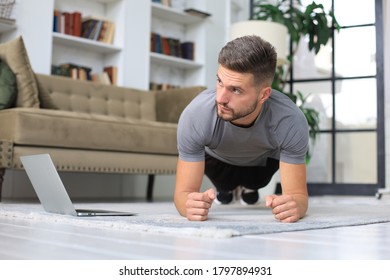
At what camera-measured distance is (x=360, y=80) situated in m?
5.25

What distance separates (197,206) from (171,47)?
3.57 m

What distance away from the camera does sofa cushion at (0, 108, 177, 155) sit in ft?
8.85

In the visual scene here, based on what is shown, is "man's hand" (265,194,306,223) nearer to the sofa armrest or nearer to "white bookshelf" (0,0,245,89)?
the sofa armrest

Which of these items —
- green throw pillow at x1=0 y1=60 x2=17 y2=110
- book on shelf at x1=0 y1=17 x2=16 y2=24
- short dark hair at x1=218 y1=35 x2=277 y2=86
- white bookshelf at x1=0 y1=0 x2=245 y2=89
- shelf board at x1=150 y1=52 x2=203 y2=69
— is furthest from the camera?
shelf board at x1=150 y1=52 x2=203 y2=69

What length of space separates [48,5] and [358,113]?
2.99 metres

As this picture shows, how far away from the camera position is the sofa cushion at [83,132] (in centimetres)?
270

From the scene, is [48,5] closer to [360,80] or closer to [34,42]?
[34,42]

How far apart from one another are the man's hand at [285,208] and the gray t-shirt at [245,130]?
0.21m

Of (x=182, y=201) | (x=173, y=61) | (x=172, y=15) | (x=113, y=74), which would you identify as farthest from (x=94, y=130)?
(x=172, y=15)

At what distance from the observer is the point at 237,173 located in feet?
8.06

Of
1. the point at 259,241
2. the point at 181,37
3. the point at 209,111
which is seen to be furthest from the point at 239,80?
the point at 181,37

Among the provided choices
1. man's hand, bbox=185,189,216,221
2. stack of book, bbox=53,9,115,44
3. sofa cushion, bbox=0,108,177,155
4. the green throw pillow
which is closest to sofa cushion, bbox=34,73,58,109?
the green throw pillow

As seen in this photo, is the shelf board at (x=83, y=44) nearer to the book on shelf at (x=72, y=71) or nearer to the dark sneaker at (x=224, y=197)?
the book on shelf at (x=72, y=71)

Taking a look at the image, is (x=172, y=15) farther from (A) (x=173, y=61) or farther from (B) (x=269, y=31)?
(B) (x=269, y=31)
